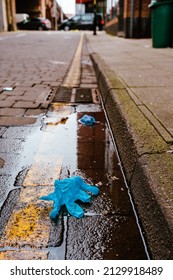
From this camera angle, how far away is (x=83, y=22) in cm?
3362

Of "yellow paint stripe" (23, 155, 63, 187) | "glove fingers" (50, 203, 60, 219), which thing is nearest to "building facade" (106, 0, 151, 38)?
"yellow paint stripe" (23, 155, 63, 187)

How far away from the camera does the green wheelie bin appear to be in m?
8.62

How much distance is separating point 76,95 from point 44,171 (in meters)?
2.18

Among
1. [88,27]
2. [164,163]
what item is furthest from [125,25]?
[88,27]

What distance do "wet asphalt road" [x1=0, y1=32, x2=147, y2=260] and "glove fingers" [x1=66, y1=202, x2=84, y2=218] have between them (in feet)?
0.08

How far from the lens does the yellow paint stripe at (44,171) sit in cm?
184

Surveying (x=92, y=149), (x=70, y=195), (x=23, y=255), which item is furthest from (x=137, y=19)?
(x=23, y=255)

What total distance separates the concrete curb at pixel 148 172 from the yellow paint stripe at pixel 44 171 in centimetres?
43

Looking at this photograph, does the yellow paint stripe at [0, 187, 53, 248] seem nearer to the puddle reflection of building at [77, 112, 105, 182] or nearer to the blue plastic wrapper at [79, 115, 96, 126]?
the puddle reflection of building at [77, 112, 105, 182]

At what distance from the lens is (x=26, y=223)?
1.48m

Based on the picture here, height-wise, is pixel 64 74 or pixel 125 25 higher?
pixel 125 25

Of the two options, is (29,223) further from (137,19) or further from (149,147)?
(137,19)
